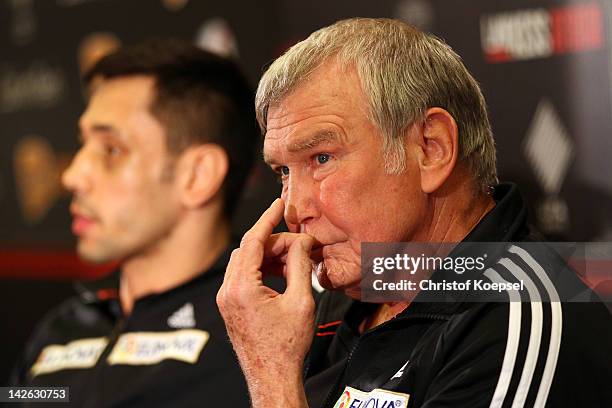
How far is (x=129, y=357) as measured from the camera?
150 cm

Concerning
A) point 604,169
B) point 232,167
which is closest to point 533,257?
point 604,169

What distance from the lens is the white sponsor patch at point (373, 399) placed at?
3.26ft

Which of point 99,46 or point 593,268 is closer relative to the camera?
point 593,268

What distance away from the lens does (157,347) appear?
1493 millimetres

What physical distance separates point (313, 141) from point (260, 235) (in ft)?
0.42

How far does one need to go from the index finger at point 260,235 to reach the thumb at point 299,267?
4cm

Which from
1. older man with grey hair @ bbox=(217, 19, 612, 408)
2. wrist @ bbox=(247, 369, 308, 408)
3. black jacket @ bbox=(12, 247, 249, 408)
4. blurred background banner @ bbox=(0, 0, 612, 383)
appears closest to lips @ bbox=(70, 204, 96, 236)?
black jacket @ bbox=(12, 247, 249, 408)

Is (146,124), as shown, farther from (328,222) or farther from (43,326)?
(328,222)

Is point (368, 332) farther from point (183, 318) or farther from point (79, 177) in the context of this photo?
point (79, 177)

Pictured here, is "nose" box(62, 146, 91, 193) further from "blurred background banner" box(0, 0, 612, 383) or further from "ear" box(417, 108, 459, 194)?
"ear" box(417, 108, 459, 194)

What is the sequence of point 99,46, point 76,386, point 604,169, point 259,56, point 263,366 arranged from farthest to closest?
point 99,46
point 259,56
point 76,386
point 604,169
point 263,366

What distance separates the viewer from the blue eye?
107 centimetres

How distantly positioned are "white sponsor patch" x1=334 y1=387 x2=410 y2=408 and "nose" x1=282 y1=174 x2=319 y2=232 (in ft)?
0.68

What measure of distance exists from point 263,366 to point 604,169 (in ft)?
2.14
